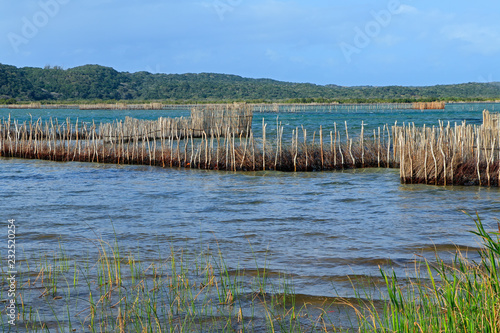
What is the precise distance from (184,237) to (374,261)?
275 centimetres

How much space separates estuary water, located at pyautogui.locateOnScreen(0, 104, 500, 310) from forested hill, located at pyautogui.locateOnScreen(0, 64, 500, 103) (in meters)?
102

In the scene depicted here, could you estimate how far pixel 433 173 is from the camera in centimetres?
1177

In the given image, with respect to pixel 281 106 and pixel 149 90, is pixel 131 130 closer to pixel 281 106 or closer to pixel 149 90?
pixel 281 106

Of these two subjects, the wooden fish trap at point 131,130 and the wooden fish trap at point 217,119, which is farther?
the wooden fish trap at point 217,119

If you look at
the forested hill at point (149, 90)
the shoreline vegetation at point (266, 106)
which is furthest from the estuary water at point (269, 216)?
the forested hill at point (149, 90)

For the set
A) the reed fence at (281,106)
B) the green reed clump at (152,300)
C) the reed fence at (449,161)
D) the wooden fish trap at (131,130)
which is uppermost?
the reed fence at (281,106)

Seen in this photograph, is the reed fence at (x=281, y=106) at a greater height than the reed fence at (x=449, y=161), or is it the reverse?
the reed fence at (x=281, y=106)

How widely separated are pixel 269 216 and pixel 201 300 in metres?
4.33

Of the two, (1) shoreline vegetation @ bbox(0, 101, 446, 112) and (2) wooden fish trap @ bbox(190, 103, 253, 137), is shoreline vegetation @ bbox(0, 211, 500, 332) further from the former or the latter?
(1) shoreline vegetation @ bbox(0, 101, 446, 112)

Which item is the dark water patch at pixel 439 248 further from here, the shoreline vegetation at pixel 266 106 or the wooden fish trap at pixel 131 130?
the shoreline vegetation at pixel 266 106

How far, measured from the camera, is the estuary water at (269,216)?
253 inches

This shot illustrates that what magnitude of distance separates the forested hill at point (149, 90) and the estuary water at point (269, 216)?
3998 inches

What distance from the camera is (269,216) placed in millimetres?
9078

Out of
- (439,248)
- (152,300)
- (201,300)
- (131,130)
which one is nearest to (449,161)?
(439,248)
